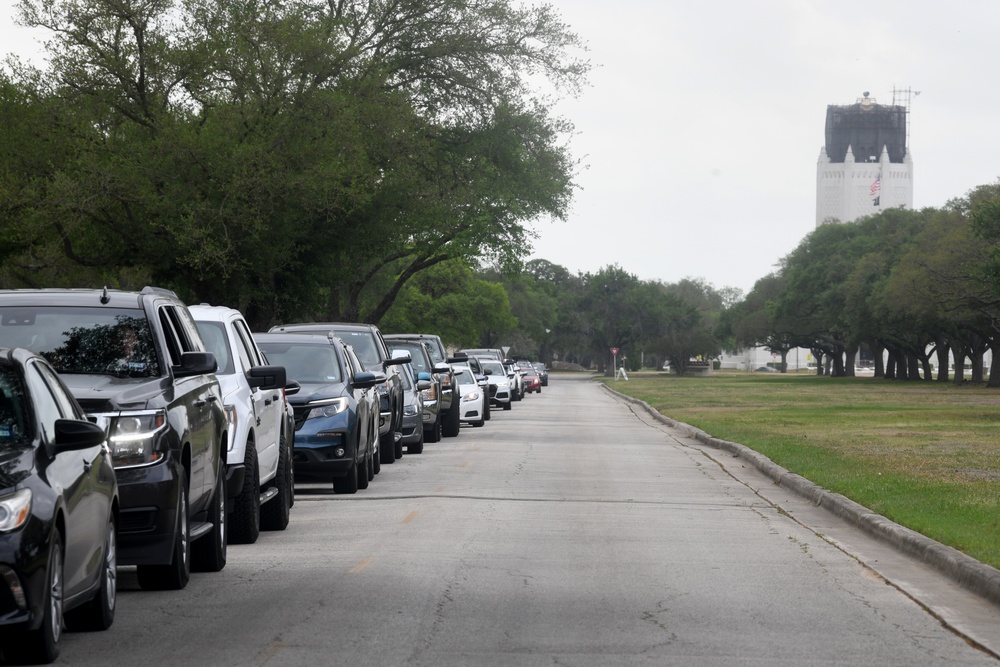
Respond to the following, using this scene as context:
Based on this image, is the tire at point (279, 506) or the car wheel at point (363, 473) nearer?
the tire at point (279, 506)

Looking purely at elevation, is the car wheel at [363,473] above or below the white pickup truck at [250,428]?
below

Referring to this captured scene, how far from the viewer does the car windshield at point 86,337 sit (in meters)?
9.98

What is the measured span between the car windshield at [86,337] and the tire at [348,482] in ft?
25.2

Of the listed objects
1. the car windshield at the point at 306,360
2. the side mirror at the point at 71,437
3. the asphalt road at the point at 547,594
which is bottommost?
the asphalt road at the point at 547,594

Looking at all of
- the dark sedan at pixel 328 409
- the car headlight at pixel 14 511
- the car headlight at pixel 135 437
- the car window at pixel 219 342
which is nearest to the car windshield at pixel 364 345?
the dark sedan at pixel 328 409

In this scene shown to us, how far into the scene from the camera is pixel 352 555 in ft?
38.9

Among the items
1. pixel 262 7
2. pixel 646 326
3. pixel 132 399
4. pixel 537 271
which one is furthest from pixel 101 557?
pixel 537 271

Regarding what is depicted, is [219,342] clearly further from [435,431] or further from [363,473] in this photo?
[435,431]

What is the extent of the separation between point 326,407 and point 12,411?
10.1 m

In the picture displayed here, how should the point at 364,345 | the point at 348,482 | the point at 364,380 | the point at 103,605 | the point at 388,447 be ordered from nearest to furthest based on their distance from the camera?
the point at 103,605
the point at 348,482
the point at 364,380
the point at 388,447
the point at 364,345

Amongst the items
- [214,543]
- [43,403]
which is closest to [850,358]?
[214,543]

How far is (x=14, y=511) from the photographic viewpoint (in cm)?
679

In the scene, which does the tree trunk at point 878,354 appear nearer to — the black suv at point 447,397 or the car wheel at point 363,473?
the black suv at point 447,397

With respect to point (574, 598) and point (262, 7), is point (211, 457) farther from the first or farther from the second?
point (262, 7)
